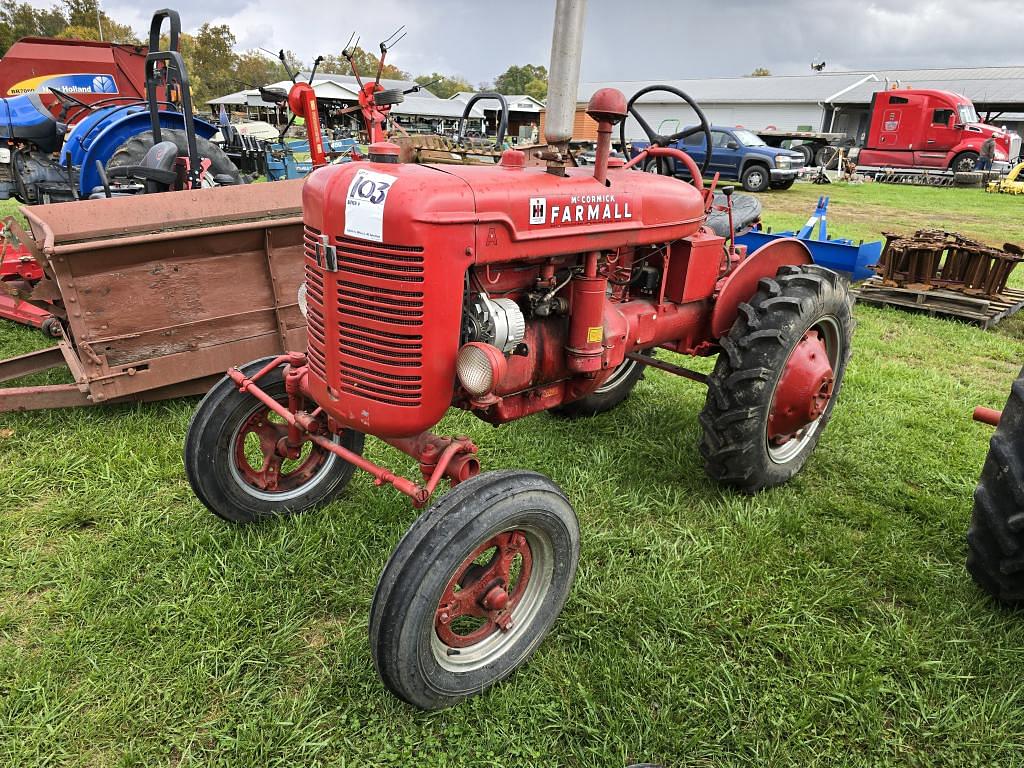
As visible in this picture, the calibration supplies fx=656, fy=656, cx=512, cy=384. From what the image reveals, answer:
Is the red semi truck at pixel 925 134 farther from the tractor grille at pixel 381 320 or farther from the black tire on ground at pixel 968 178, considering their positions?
the tractor grille at pixel 381 320

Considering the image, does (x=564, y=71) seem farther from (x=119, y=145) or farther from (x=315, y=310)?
(x=119, y=145)

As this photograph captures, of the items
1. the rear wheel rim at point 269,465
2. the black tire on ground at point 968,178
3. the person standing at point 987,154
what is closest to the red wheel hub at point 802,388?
the rear wheel rim at point 269,465

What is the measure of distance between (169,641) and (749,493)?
2.52 m

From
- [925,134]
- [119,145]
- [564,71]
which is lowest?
[119,145]

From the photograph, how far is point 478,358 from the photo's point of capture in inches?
77.9

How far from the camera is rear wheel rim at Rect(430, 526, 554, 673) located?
2.04m

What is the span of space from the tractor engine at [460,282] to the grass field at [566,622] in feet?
Answer: 2.69

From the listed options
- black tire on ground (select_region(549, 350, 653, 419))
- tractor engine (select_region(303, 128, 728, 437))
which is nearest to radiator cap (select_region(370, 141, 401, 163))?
tractor engine (select_region(303, 128, 728, 437))

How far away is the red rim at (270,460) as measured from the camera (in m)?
2.77

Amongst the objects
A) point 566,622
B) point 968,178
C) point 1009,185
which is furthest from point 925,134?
point 566,622

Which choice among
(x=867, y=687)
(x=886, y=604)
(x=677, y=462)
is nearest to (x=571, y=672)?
(x=867, y=687)

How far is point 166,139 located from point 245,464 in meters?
4.42

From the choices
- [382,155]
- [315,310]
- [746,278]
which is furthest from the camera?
[746,278]

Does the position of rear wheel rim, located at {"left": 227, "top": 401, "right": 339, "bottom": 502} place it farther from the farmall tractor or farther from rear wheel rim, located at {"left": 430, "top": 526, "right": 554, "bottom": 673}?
rear wheel rim, located at {"left": 430, "top": 526, "right": 554, "bottom": 673}
